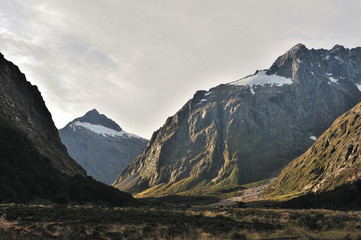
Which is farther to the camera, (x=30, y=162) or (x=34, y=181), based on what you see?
(x=30, y=162)

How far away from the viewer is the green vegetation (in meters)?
76.6

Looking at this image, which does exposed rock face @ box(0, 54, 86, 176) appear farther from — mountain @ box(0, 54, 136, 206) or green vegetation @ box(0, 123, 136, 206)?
green vegetation @ box(0, 123, 136, 206)

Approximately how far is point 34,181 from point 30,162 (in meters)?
10.5

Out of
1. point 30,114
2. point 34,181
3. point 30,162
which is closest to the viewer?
point 34,181

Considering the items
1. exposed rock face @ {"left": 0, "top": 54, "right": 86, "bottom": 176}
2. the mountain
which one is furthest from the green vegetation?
exposed rock face @ {"left": 0, "top": 54, "right": 86, "bottom": 176}

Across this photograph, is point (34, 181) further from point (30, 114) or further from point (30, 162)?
point (30, 114)

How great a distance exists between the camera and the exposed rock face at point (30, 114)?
111m

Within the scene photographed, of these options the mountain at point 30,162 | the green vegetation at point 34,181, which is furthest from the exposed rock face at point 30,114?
the green vegetation at point 34,181

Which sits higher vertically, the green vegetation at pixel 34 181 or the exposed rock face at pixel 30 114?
the exposed rock face at pixel 30 114

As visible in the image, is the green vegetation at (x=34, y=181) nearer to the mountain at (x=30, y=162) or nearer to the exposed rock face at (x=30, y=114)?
the mountain at (x=30, y=162)

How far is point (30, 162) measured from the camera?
93.4 metres

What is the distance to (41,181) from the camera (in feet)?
287

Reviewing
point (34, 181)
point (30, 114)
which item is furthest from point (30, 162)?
point (30, 114)

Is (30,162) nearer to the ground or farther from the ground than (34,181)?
farther from the ground
